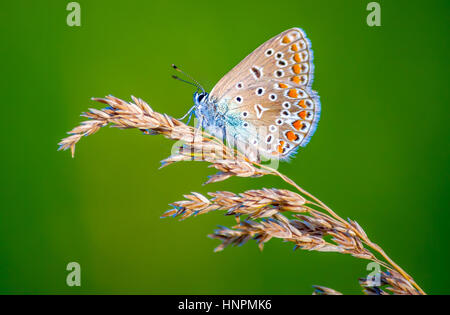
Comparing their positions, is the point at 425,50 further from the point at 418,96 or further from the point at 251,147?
the point at 251,147

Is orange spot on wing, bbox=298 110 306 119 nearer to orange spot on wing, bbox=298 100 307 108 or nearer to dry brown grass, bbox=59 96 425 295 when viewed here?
orange spot on wing, bbox=298 100 307 108

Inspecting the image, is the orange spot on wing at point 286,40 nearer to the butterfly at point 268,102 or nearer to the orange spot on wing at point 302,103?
the butterfly at point 268,102

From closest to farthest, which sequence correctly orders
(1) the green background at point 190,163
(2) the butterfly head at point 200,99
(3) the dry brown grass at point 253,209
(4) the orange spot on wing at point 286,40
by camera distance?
(3) the dry brown grass at point 253,209, (4) the orange spot on wing at point 286,40, (2) the butterfly head at point 200,99, (1) the green background at point 190,163

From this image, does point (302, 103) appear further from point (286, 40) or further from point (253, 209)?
point (253, 209)

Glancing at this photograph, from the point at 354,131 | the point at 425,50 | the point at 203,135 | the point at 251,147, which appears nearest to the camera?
the point at 203,135

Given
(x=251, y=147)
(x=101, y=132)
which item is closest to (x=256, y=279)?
(x=251, y=147)

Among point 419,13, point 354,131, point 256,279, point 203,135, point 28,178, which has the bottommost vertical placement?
point 256,279

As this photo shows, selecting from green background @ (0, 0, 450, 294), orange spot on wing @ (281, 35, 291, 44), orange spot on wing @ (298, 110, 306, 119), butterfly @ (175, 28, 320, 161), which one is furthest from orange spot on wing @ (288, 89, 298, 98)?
green background @ (0, 0, 450, 294)

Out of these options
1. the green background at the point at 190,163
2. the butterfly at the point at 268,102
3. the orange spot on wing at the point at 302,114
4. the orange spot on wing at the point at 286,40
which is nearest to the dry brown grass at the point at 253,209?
the butterfly at the point at 268,102
